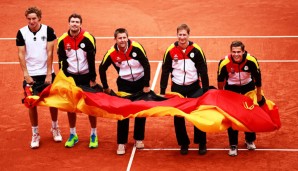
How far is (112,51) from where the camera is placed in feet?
37.4

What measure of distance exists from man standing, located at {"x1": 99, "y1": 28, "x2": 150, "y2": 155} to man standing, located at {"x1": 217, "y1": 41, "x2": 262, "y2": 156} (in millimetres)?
1274

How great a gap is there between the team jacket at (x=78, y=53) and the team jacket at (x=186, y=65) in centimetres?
129

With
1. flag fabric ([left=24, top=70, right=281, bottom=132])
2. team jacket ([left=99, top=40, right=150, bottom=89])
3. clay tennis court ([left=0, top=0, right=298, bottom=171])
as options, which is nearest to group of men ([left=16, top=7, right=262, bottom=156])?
team jacket ([left=99, top=40, right=150, bottom=89])

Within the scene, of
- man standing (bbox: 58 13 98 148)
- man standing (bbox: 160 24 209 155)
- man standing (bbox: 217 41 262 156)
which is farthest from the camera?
man standing (bbox: 58 13 98 148)

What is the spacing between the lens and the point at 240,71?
11.1 meters

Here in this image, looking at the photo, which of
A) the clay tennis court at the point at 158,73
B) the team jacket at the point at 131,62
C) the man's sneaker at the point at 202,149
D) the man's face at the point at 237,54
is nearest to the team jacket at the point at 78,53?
the team jacket at the point at 131,62

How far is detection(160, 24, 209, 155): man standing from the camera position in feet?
36.5

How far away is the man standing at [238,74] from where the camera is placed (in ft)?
36.1

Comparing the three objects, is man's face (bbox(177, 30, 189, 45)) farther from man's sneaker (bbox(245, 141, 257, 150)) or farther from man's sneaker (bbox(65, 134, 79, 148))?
man's sneaker (bbox(65, 134, 79, 148))

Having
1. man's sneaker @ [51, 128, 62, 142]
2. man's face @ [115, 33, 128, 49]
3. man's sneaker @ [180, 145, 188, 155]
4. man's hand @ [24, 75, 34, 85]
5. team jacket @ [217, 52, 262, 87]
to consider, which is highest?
man's face @ [115, 33, 128, 49]

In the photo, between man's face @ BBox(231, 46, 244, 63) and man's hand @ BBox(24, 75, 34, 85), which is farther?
man's hand @ BBox(24, 75, 34, 85)

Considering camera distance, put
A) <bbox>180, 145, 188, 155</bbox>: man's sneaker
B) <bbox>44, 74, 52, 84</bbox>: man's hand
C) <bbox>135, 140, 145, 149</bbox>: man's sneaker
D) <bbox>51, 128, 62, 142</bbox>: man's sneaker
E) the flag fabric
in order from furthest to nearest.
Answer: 1. <bbox>51, 128, 62, 142</bbox>: man's sneaker
2. <bbox>135, 140, 145, 149</bbox>: man's sneaker
3. <bbox>44, 74, 52, 84</bbox>: man's hand
4. <bbox>180, 145, 188, 155</bbox>: man's sneaker
5. the flag fabric

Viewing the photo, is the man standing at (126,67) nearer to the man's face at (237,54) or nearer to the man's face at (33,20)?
the man's face at (33,20)

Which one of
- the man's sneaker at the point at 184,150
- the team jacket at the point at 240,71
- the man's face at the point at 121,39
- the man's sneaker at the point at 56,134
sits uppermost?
the man's face at the point at 121,39
